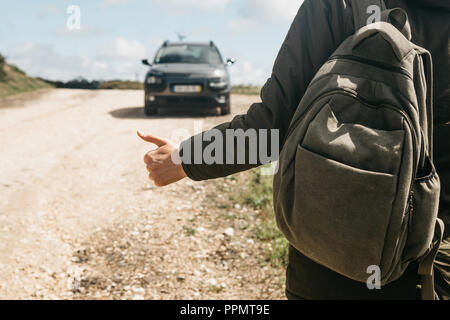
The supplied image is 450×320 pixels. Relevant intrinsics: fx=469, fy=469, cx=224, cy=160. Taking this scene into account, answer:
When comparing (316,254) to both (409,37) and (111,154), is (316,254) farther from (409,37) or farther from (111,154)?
(111,154)

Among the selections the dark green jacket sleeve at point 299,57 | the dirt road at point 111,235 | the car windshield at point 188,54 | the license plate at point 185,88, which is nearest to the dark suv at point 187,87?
the license plate at point 185,88

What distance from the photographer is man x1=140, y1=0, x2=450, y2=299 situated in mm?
1380

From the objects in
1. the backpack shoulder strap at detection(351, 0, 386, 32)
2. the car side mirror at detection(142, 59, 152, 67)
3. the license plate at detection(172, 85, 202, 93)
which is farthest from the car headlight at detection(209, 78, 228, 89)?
the backpack shoulder strap at detection(351, 0, 386, 32)

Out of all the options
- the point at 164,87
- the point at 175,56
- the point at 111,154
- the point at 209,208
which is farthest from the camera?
the point at 175,56

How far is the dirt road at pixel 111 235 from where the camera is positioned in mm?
3846

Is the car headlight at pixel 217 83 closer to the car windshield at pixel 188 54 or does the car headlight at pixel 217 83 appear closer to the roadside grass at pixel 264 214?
the car windshield at pixel 188 54

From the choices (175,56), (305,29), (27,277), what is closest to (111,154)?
(27,277)

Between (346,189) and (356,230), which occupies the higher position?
(346,189)

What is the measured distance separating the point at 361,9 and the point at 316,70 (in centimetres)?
22

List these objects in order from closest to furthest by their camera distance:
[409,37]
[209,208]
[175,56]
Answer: [409,37] → [209,208] → [175,56]

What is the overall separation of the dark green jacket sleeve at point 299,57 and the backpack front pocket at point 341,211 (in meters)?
0.22

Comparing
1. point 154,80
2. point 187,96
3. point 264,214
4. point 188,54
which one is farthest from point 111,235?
point 188,54

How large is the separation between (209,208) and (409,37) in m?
4.08
